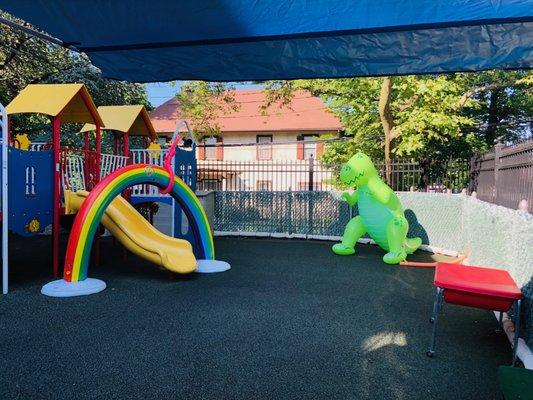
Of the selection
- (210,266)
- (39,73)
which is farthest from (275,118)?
(210,266)

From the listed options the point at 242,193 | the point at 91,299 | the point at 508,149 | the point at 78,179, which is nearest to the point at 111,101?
the point at 242,193

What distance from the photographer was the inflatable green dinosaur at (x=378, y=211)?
25.5 ft

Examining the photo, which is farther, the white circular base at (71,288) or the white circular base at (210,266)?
the white circular base at (210,266)

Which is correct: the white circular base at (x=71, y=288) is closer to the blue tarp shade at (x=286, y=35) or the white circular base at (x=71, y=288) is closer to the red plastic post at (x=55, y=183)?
the red plastic post at (x=55, y=183)

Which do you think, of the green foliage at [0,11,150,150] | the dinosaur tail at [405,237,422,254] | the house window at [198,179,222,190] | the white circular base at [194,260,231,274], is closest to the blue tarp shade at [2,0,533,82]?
the white circular base at [194,260,231,274]

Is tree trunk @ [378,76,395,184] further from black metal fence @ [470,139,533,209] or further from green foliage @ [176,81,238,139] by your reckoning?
green foliage @ [176,81,238,139]

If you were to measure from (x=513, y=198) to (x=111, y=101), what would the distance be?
12828 mm

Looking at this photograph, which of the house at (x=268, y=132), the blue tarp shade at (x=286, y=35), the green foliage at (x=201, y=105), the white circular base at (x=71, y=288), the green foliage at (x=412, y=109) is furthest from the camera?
the house at (x=268, y=132)

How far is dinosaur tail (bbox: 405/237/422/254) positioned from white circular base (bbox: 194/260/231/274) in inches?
139

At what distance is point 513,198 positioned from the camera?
5480 millimetres

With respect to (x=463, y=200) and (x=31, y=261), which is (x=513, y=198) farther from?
(x=31, y=261)

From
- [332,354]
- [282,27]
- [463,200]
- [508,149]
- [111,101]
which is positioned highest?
[111,101]

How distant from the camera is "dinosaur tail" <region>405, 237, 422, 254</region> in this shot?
8234 mm

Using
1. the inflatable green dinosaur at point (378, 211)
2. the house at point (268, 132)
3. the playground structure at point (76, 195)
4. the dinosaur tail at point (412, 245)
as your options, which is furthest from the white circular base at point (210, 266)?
the house at point (268, 132)
